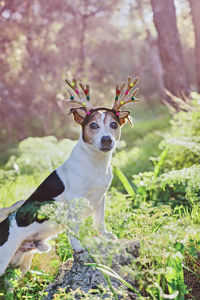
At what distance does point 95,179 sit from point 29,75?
14.0 meters

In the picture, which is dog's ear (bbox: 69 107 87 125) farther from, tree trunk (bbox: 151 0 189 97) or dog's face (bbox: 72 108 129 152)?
tree trunk (bbox: 151 0 189 97)

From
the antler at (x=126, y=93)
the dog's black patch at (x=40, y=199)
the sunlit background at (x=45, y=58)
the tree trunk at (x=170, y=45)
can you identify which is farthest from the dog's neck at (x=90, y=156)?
the sunlit background at (x=45, y=58)

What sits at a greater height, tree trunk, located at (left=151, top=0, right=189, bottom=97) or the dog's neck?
tree trunk, located at (left=151, top=0, right=189, bottom=97)

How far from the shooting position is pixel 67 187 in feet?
9.44

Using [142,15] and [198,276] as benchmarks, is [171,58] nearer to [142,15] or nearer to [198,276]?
[198,276]

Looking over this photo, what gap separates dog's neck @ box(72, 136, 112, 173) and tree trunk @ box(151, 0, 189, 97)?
5.13m

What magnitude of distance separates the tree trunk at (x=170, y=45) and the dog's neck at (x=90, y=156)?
513cm

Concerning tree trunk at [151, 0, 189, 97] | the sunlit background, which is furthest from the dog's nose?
the sunlit background

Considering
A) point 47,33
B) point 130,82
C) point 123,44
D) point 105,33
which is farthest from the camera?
point 123,44

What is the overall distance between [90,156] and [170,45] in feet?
21.0

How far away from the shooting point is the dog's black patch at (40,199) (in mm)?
2816

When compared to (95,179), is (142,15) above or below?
above

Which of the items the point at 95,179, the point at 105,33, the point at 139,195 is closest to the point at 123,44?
the point at 105,33

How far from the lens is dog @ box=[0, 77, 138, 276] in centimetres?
282
